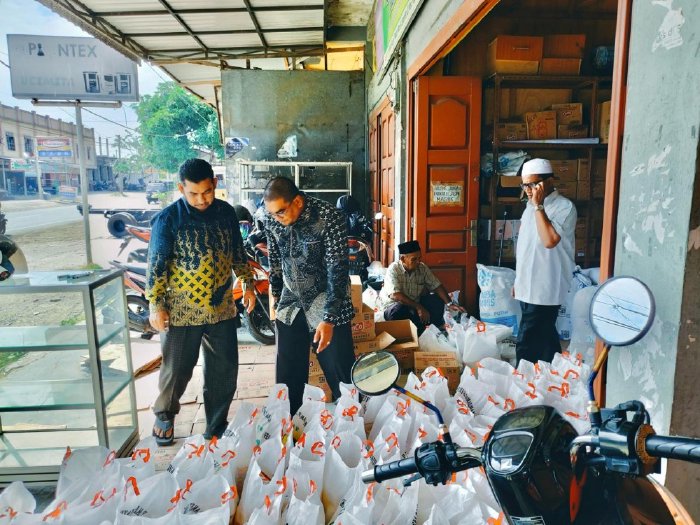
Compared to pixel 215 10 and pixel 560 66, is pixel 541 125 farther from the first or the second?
pixel 215 10

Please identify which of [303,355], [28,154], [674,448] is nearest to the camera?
[674,448]

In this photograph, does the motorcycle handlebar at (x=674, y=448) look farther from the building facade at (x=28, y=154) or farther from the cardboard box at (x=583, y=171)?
the building facade at (x=28, y=154)

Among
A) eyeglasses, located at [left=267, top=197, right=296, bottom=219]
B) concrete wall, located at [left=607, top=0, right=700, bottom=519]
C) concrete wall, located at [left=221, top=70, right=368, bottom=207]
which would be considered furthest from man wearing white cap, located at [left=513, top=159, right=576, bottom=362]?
concrete wall, located at [left=221, top=70, right=368, bottom=207]

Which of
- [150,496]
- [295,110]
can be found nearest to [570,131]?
[295,110]

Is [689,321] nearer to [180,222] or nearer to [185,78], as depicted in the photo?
[180,222]

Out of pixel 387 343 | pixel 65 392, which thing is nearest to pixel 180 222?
pixel 65 392

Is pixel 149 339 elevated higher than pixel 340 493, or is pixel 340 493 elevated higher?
pixel 340 493

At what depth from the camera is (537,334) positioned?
3.30 m

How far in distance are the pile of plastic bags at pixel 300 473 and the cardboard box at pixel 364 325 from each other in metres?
1.34

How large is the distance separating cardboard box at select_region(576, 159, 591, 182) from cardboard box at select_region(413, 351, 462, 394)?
3107 millimetres

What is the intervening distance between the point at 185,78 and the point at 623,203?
10320mm

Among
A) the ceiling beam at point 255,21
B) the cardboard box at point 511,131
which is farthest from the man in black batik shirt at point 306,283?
the ceiling beam at point 255,21

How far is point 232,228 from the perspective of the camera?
2838 mm

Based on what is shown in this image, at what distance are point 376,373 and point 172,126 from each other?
82.7ft
